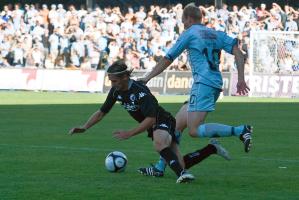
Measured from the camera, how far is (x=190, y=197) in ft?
30.3

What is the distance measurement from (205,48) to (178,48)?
39 centimetres

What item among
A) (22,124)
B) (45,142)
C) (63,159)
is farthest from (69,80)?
(63,159)

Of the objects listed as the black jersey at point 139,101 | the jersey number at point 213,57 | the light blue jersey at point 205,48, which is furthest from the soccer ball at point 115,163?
the jersey number at point 213,57

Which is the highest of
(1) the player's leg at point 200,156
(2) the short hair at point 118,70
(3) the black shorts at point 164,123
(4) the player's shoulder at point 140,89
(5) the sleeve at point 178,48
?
(5) the sleeve at point 178,48

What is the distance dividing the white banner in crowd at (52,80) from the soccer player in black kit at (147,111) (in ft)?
91.3

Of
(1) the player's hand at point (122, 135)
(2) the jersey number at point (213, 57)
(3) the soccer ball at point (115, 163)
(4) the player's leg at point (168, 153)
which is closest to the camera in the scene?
(1) the player's hand at point (122, 135)

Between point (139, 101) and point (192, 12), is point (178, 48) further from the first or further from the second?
point (139, 101)

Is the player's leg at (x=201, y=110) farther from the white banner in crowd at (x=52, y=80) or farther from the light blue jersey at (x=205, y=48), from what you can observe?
the white banner in crowd at (x=52, y=80)

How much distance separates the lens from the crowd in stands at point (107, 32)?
131 ft

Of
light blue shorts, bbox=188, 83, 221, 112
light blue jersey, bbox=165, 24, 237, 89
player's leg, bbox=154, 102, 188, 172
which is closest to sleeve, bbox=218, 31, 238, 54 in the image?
light blue jersey, bbox=165, 24, 237, 89

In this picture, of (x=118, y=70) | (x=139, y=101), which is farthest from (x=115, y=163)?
(x=118, y=70)

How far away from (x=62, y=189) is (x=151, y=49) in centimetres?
3123

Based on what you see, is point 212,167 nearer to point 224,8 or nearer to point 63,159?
point 63,159

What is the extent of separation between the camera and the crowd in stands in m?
39.9
